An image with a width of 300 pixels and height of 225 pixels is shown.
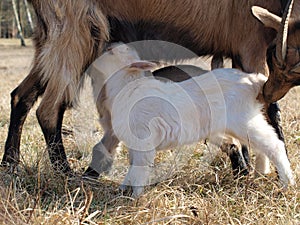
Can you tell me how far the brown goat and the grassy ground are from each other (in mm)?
294

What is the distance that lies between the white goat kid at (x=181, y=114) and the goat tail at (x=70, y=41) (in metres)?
0.42

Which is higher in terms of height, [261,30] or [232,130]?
[261,30]

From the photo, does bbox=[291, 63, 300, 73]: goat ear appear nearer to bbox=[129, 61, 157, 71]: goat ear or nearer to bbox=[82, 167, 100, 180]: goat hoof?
bbox=[129, 61, 157, 71]: goat ear

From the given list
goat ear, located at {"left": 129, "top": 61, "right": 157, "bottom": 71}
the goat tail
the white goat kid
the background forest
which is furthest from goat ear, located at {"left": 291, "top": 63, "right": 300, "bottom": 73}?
the background forest

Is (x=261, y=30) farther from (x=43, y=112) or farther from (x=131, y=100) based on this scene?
(x=43, y=112)

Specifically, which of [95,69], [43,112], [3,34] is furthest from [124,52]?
[3,34]

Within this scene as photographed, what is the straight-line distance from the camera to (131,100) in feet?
10.4

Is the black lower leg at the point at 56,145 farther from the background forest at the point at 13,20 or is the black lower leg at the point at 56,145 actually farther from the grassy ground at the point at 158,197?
the background forest at the point at 13,20

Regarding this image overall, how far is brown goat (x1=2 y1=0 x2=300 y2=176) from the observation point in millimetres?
3609

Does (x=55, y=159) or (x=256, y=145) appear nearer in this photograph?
(x=256, y=145)

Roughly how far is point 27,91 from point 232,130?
5.46 feet

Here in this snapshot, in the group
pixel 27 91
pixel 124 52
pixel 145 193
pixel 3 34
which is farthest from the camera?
pixel 3 34

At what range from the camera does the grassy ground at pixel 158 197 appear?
258 centimetres

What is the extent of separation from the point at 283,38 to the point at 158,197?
1210 mm
